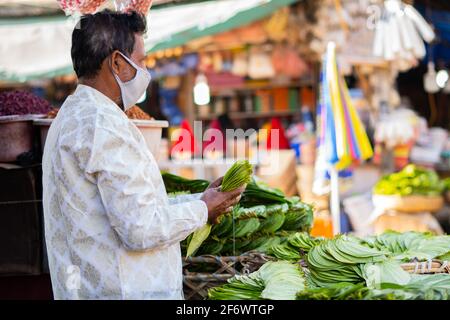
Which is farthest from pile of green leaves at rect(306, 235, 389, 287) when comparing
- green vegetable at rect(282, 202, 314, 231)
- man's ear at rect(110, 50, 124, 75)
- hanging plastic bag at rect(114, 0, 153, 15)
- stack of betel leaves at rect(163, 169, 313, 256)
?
hanging plastic bag at rect(114, 0, 153, 15)

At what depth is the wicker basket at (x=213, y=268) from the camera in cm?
308

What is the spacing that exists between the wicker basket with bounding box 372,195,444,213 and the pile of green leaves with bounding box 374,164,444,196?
0.06 meters

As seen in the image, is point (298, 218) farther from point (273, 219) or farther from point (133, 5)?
point (133, 5)

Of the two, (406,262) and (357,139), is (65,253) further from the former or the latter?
→ (357,139)

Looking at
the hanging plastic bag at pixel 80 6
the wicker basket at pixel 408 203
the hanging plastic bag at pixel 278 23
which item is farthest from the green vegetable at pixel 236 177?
the hanging plastic bag at pixel 278 23

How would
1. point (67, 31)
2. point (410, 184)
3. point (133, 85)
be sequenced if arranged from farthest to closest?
1. point (67, 31)
2. point (410, 184)
3. point (133, 85)

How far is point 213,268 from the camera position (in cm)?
318

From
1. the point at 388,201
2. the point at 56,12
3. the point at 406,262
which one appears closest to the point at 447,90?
the point at 388,201

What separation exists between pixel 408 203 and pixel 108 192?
16.6 ft

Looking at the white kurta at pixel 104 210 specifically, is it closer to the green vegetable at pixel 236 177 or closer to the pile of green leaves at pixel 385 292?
the green vegetable at pixel 236 177

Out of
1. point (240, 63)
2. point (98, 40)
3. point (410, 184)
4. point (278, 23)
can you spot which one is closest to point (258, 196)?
point (98, 40)

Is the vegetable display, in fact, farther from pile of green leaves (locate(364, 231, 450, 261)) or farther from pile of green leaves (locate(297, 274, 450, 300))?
pile of green leaves (locate(364, 231, 450, 261))

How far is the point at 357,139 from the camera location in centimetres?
624
